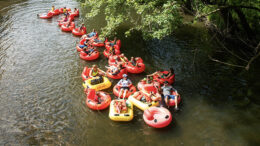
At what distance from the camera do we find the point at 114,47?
13500 mm

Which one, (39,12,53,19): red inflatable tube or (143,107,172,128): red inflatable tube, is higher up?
(39,12,53,19): red inflatable tube

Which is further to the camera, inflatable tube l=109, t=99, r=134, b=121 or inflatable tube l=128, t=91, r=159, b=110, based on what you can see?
inflatable tube l=128, t=91, r=159, b=110

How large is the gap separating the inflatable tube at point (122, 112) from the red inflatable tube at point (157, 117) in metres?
0.63

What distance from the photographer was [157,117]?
8094 mm

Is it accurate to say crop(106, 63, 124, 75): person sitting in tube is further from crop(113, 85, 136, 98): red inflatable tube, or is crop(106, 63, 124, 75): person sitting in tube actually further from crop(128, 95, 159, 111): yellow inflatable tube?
crop(128, 95, 159, 111): yellow inflatable tube

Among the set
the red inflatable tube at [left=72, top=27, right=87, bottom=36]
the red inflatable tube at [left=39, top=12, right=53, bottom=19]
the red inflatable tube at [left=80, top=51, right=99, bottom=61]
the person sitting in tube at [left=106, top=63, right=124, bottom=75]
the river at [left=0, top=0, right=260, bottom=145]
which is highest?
the red inflatable tube at [left=39, top=12, right=53, bottom=19]

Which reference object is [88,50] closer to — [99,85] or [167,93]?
[99,85]

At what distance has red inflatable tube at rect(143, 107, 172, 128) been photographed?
787 cm

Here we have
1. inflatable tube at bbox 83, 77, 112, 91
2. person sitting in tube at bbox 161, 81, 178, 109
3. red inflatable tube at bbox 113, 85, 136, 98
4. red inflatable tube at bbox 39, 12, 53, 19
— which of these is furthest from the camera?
red inflatable tube at bbox 39, 12, 53, 19

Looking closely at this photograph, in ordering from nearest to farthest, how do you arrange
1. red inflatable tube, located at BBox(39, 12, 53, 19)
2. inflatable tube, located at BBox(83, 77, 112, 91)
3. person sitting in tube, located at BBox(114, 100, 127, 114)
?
person sitting in tube, located at BBox(114, 100, 127, 114) < inflatable tube, located at BBox(83, 77, 112, 91) < red inflatable tube, located at BBox(39, 12, 53, 19)

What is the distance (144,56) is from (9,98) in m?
8.01

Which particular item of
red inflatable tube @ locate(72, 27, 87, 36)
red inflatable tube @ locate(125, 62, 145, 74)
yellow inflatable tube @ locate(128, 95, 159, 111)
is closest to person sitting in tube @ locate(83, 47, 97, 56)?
red inflatable tube @ locate(125, 62, 145, 74)

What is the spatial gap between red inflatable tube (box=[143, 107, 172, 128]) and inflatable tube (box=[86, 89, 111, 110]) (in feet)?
6.03

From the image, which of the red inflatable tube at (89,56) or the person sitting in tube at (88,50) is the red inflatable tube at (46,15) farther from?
the red inflatable tube at (89,56)
